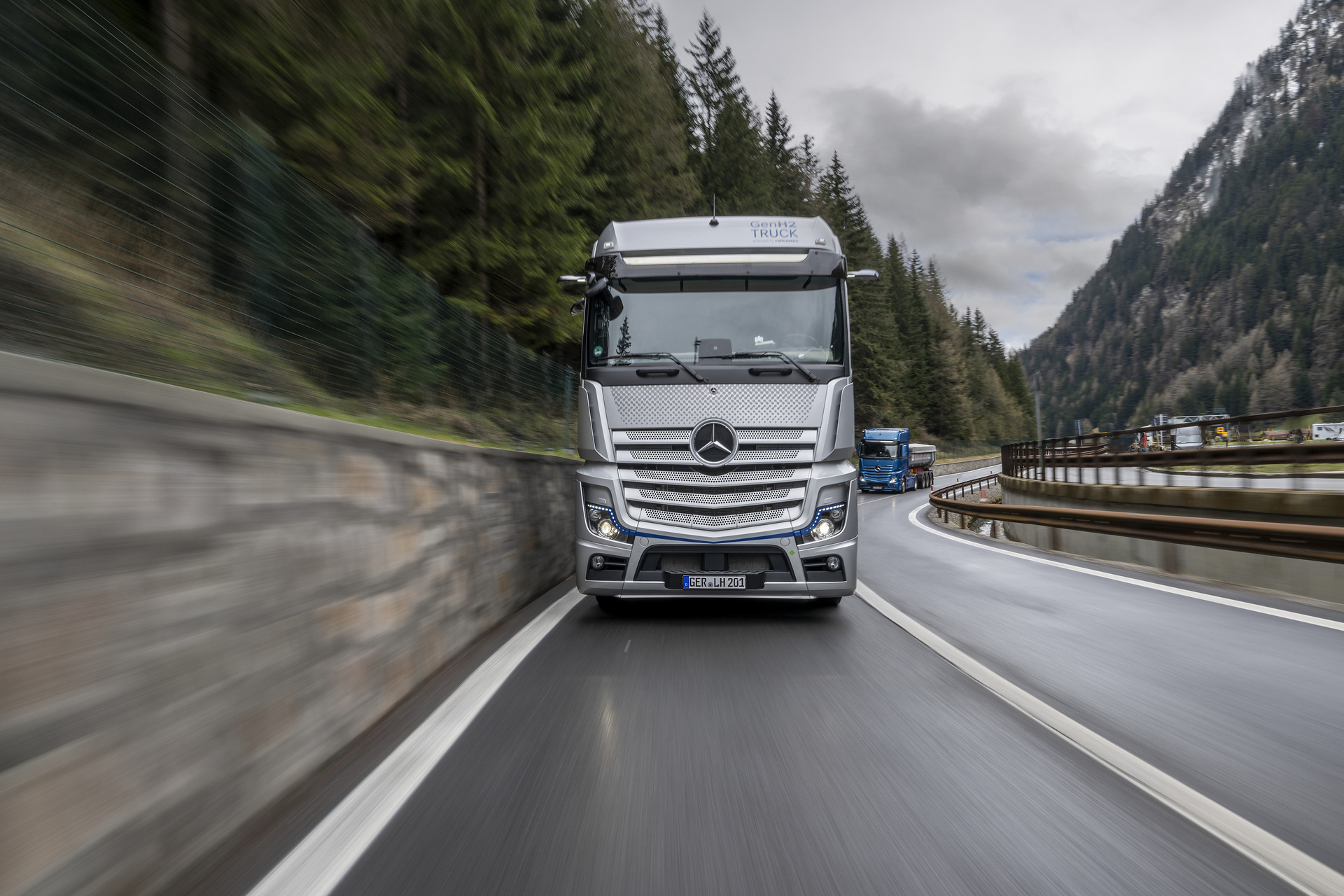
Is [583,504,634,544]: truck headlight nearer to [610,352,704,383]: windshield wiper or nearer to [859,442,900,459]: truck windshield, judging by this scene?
[610,352,704,383]: windshield wiper

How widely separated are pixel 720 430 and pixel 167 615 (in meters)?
4.52

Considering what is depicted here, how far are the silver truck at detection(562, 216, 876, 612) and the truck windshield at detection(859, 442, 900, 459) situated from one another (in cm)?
4110

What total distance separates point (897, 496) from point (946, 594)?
38160 millimetres

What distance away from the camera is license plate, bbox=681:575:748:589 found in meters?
6.52

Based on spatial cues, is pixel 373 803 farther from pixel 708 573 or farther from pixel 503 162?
pixel 503 162

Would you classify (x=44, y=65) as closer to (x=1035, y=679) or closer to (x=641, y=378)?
(x=641, y=378)

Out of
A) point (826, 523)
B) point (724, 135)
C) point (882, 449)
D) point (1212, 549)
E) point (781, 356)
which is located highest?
point (724, 135)

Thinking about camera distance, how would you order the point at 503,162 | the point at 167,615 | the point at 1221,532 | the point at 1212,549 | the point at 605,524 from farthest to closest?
the point at 503,162
the point at 1212,549
the point at 1221,532
the point at 605,524
the point at 167,615

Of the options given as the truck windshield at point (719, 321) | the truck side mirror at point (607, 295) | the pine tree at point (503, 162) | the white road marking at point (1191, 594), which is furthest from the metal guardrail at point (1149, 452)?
the pine tree at point (503, 162)

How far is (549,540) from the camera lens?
8977mm

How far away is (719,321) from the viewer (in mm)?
7125

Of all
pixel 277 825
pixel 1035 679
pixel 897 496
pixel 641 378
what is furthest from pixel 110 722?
pixel 897 496

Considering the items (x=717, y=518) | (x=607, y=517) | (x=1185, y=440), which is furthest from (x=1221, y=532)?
(x=1185, y=440)

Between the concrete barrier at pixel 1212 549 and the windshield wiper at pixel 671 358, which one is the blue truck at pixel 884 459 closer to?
the concrete barrier at pixel 1212 549
